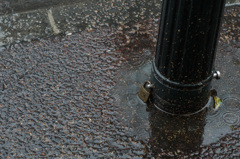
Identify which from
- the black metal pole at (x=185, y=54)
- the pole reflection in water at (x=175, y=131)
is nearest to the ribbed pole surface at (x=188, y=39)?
the black metal pole at (x=185, y=54)

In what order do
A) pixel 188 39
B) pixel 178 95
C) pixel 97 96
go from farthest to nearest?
pixel 97 96 < pixel 178 95 < pixel 188 39

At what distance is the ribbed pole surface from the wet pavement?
445 millimetres

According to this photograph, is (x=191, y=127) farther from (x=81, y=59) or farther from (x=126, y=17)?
(x=126, y=17)

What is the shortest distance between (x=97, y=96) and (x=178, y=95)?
72cm

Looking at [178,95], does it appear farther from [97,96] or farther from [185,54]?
[97,96]

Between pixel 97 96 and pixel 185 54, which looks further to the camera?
pixel 97 96

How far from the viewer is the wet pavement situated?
8.00 ft

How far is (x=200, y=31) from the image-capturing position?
2123 millimetres

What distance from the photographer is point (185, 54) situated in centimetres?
226

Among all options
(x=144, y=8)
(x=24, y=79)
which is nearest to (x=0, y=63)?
(x=24, y=79)

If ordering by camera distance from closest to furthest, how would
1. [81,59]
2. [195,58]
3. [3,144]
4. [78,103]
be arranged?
[195,58]
[3,144]
[78,103]
[81,59]

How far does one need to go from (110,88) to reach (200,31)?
1060mm

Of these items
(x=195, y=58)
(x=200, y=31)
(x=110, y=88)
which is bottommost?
(x=110, y=88)

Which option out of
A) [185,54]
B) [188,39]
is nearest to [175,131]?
[185,54]
